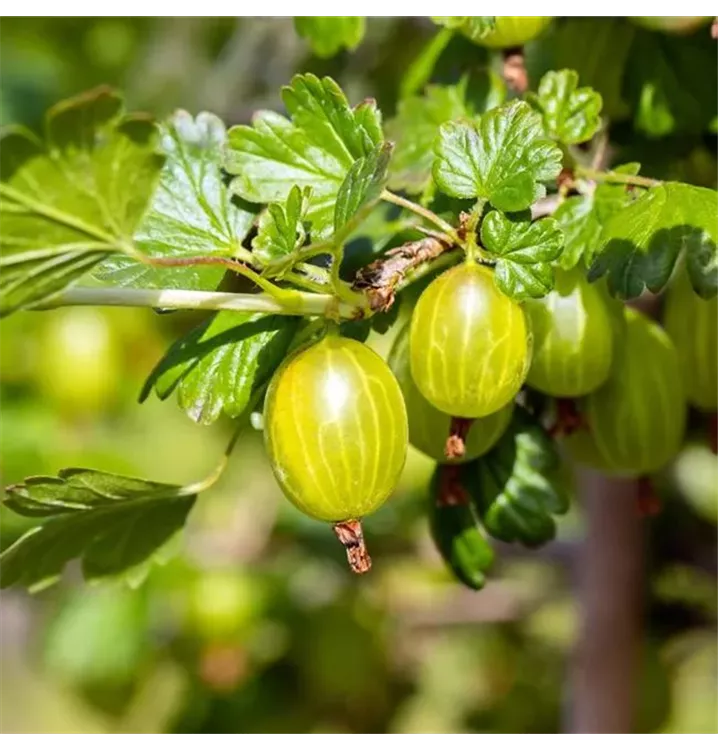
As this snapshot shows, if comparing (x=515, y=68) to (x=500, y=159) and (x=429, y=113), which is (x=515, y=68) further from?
(x=500, y=159)

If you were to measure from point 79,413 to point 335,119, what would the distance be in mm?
913

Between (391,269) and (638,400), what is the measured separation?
21cm

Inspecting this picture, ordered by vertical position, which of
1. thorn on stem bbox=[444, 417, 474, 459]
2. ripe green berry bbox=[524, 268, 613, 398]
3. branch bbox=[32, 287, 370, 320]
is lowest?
thorn on stem bbox=[444, 417, 474, 459]

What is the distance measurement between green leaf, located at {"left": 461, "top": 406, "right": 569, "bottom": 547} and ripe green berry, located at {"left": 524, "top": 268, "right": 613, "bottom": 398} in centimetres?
7

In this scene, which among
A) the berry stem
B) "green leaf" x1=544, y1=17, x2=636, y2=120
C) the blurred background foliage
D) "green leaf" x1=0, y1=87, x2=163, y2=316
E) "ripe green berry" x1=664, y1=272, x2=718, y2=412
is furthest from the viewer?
the blurred background foliage

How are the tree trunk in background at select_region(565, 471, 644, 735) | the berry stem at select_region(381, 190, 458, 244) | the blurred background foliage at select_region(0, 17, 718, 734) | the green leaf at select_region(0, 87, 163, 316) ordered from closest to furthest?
the green leaf at select_region(0, 87, 163, 316), the berry stem at select_region(381, 190, 458, 244), the tree trunk in background at select_region(565, 471, 644, 735), the blurred background foliage at select_region(0, 17, 718, 734)

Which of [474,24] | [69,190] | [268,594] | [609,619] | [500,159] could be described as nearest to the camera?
[69,190]

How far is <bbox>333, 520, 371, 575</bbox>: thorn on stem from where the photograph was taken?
1.90ft

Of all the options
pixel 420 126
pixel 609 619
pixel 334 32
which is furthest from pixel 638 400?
pixel 609 619

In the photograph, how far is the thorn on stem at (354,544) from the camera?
1.90 ft

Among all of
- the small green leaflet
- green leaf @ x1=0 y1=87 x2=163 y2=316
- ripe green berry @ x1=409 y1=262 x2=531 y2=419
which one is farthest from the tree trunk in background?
green leaf @ x1=0 y1=87 x2=163 y2=316

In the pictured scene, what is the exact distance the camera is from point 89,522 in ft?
2.41

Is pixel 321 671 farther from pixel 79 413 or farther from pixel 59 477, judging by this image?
pixel 59 477

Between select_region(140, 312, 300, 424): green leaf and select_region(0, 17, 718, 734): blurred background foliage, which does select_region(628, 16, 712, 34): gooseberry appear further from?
select_region(0, 17, 718, 734): blurred background foliage
